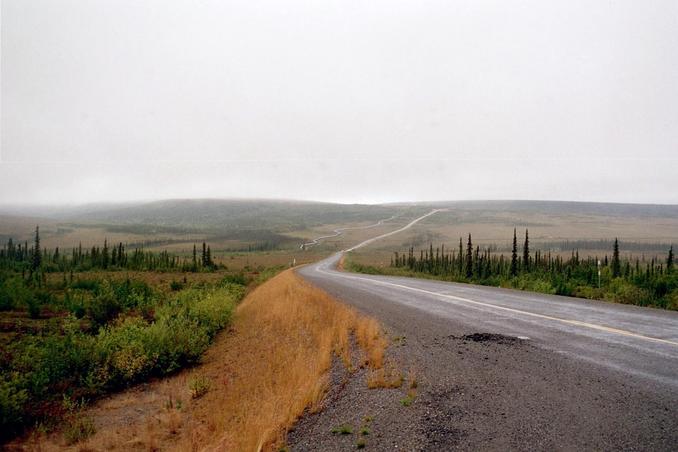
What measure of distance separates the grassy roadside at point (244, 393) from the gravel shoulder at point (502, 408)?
1.63 ft

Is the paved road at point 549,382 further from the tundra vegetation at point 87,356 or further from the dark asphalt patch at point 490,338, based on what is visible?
the tundra vegetation at point 87,356

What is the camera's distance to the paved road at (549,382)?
3.86m

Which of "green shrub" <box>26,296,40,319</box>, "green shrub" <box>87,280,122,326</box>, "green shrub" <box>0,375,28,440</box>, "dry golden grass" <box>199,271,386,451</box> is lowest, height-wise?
"green shrub" <box>26,296,40,319</box>

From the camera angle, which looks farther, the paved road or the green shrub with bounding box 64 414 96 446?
the green shrub with bounding box 64 414 96 446

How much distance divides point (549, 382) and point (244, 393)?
5884mm

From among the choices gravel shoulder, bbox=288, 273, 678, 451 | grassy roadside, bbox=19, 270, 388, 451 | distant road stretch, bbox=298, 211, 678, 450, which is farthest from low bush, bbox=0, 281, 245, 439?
distant road stretch, bbox=298, 211, 678, 450

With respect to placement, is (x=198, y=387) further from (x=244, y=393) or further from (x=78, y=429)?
(x=78, y=429)

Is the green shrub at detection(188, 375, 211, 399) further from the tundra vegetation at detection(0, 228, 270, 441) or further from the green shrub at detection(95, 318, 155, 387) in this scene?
the green shrub at detection(95, 318, 155, 387)

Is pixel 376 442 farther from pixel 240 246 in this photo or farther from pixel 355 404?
pixel 240 246

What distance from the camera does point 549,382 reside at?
5234 millimetres

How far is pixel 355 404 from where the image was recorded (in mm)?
5340

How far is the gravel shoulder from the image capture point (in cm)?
381

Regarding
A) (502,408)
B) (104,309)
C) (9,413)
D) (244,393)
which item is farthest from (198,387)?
(104,309)

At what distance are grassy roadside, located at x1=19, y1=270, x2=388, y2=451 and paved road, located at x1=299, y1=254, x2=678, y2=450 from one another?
4.22 ft
